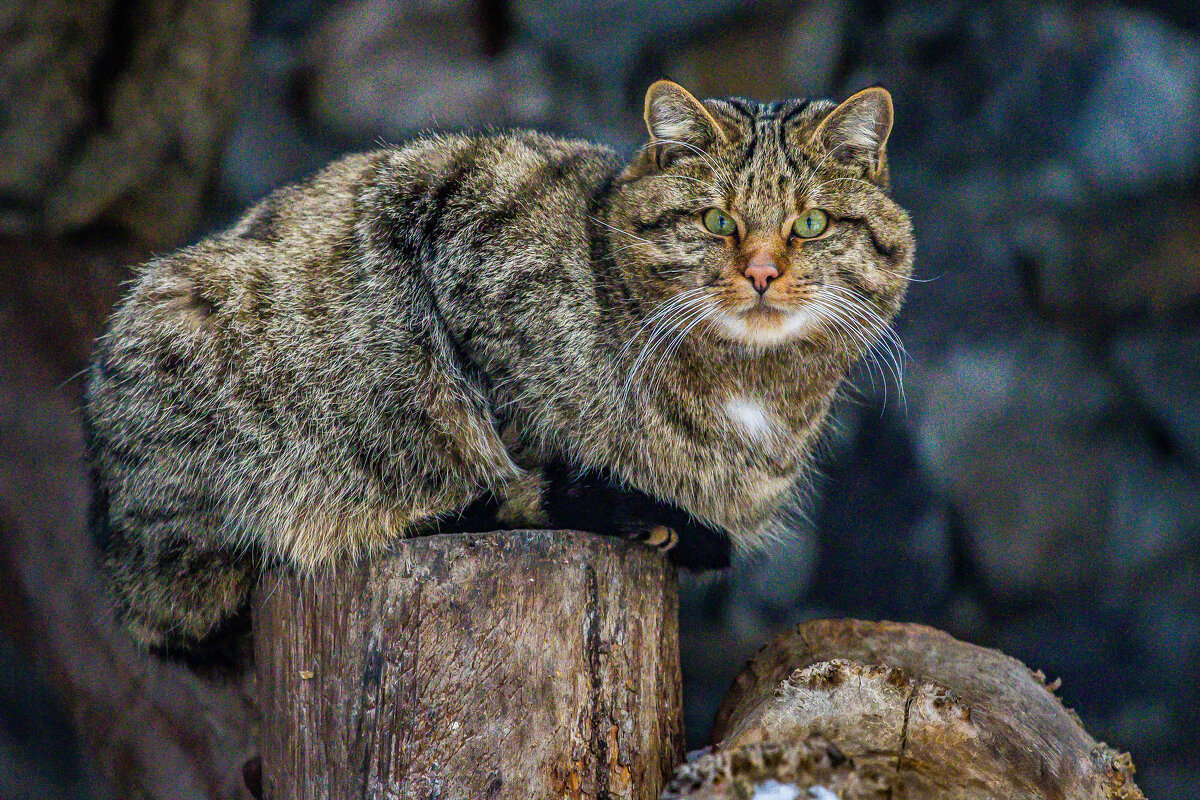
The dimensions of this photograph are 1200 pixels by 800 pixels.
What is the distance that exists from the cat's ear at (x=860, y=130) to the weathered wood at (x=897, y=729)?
90 centimetres

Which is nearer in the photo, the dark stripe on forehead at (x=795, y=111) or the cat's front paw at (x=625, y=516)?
the cat's front paw at (x=625, y=516)

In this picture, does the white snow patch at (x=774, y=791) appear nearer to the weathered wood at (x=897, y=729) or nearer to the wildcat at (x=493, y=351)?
the weathered wood at (x=897, y=729)

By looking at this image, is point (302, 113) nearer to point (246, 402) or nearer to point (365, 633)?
point (246, 402)

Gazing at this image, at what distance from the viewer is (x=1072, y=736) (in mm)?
1584

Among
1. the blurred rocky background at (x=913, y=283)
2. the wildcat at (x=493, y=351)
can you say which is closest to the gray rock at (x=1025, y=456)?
the blurred rocky background at (x=913, y=283)

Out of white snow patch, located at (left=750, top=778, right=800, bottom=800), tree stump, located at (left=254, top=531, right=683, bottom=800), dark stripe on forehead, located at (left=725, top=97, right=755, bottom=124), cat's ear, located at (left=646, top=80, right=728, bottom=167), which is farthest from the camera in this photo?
dark stripe on forehead, located at (left=725, top=97, right=755, bottom=124)

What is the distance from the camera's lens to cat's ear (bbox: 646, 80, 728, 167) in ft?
5.95

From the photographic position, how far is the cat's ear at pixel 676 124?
5.95 ft

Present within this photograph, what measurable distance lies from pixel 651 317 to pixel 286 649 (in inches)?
34.5

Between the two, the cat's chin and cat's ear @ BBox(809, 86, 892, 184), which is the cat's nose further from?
cat's ear @ BBox(809, 86, 892, 184)

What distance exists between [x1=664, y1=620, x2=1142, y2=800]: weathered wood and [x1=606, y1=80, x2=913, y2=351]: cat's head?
60 cm

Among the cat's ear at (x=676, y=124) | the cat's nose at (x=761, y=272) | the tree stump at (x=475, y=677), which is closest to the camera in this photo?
the tree stump at (x=475, y=677)

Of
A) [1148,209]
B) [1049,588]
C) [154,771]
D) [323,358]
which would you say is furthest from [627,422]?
[1148,209]

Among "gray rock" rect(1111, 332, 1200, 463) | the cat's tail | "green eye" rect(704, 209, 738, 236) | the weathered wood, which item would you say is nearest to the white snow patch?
the weathered wood
